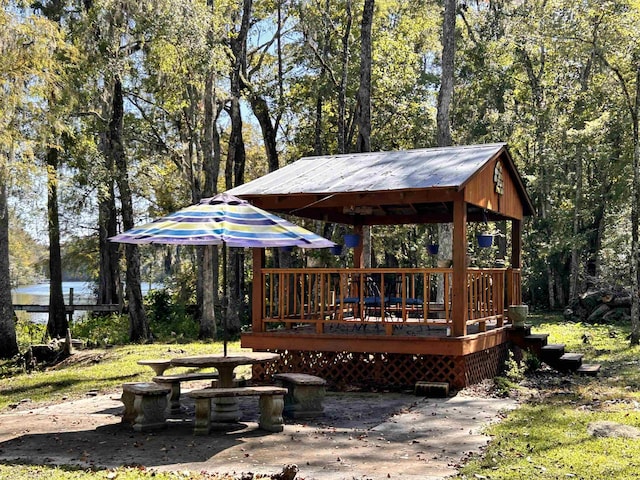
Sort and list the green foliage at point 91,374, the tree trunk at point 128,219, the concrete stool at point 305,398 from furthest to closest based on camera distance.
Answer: the tree trunk at point 128,219, the green foliage at point 91,374, the concrete stool at point 305,398

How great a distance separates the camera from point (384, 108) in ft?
92.1

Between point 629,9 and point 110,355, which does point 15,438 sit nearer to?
point 110,355

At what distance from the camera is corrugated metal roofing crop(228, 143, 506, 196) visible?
1150 centimetres

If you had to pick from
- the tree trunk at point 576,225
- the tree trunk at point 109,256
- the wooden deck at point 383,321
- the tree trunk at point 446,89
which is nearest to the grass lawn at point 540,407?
the wooden deck at point 383,321

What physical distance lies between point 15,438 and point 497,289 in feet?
28.0

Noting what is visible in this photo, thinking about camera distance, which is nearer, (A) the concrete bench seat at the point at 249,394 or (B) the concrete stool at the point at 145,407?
(A) the concrete bench seat at the point at 249,394

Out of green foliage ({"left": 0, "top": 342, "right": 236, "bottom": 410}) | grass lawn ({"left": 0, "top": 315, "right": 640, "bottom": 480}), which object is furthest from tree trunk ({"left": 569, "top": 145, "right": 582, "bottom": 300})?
green foliage ({"left": 0, "top": 342, "right": 236, "bottom": 410})

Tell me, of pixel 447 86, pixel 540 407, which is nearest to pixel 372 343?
pixel 540 407

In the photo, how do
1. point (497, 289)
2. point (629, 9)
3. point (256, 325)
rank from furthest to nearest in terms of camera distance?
point (629, 9) → point (497, 289) → point (256, 325)

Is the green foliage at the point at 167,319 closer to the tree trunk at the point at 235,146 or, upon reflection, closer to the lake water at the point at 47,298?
the tree trunk at the point at 235,146

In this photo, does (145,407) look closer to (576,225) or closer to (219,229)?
(219,229)

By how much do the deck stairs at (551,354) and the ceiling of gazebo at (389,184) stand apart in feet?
7.52

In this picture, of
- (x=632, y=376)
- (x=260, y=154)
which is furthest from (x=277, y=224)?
(x=260, y=154)

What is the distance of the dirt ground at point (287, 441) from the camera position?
22.1ft
